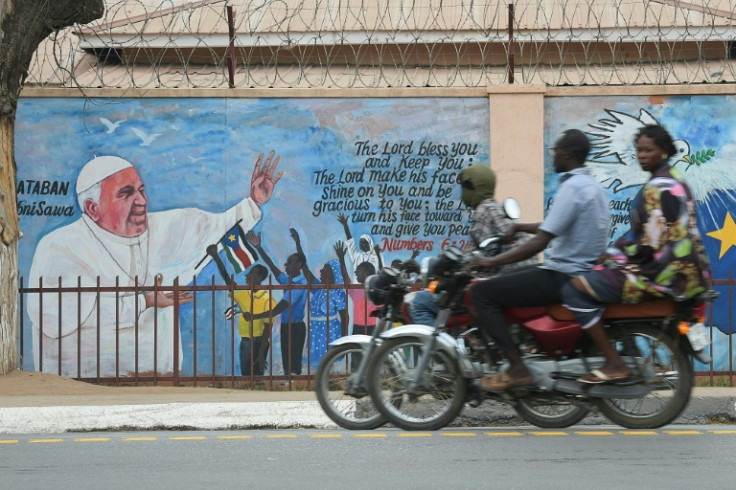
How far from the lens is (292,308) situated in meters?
11.0

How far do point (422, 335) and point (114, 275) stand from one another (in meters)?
5.18

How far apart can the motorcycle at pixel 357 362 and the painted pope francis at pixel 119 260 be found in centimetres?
432

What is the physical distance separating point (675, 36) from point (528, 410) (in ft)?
24.4

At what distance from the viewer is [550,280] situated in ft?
20.5

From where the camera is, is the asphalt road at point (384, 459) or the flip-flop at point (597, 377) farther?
the flip-flop at point (597, 377)

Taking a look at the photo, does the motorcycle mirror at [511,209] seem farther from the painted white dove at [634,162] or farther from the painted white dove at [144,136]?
the painted white dove at [144,136]

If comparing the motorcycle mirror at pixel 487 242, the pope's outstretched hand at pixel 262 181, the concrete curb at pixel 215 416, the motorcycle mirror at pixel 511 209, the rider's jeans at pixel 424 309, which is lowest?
the concrete curb at pixel 215 416

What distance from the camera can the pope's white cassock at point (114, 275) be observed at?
1080cm

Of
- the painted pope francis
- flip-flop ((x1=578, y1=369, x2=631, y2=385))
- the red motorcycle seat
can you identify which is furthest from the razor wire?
flip-flop ((x1=578, y1=369, x2=631, y2=385))

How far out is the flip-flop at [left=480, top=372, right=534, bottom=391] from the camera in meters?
6.21

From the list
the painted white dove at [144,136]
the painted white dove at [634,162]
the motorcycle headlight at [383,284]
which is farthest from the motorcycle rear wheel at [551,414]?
the painted white dove at [144,136]

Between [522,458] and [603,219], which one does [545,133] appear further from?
[522,458]

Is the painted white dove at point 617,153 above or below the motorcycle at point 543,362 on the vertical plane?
above

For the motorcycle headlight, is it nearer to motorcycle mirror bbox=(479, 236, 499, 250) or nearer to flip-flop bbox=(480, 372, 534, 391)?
motorcycle mirror bbox=(479, 236, 499, 250)
